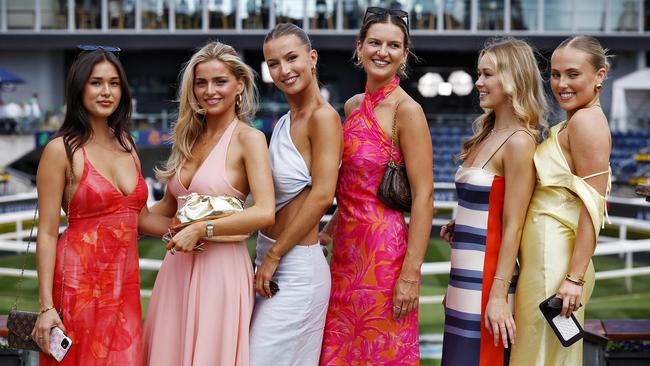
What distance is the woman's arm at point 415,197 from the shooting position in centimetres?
396

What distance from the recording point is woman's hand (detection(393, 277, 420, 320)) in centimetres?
397

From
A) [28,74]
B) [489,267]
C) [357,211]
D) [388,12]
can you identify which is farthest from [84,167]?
[28,74]

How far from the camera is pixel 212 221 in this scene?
379 centimetres

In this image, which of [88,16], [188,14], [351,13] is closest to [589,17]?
[351,13]

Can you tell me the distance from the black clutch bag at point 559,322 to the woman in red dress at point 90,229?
173 cm

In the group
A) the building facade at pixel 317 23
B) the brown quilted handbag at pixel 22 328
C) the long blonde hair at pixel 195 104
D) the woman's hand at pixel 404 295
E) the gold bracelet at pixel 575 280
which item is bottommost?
Answer: the brown quilted handbag at pixel 22 328

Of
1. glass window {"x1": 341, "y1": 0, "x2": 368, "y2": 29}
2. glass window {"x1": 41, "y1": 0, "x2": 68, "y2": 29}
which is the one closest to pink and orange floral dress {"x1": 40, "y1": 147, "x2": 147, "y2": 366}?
glass window {"x1": 341, "y1": 0, "x2": 368, "y2": 29}

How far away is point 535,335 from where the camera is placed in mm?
3928

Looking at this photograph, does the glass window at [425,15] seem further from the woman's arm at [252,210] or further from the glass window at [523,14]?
the woman's arm at [252,210]

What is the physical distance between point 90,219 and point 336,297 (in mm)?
1127

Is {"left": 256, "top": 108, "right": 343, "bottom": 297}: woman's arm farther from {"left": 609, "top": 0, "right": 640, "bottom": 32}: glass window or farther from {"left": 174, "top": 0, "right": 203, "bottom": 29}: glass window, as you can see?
{"left": 609, "top": 0, "right": 640, "bottom": 32}: glass window

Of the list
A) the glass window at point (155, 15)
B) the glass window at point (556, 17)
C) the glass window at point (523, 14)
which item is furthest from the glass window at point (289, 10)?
the glass window at point (556, 17)

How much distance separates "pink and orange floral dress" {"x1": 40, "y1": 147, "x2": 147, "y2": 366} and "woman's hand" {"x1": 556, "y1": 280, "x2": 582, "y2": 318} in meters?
1.80

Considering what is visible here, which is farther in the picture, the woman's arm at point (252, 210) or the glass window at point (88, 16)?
the glass window at point (88, 16)
